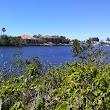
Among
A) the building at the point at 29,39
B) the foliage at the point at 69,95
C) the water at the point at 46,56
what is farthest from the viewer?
the building at the point at 29,39

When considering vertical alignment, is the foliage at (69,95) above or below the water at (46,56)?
above

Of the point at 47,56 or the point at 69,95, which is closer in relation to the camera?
the point at 69,95

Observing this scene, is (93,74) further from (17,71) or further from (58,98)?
(17,71)

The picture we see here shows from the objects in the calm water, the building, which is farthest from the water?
the building

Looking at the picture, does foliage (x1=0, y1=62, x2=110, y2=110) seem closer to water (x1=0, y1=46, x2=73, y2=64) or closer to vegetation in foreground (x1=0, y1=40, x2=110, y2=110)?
vegetation in foreground (x1=0, y1=40, x2=110, y2=110)

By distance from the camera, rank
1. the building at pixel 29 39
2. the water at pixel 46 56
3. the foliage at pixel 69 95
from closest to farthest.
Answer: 1. the foliage at pixel 69 95
2. the water at pixel 46 56
3. the building at pixel 29 39

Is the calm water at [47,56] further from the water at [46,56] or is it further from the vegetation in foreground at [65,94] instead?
the vegetation in foreground at [65,94]

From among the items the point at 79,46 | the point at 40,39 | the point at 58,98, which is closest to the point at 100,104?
the point at 58,98

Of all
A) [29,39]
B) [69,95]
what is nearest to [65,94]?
[69,95]

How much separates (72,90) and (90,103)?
0.31 metres

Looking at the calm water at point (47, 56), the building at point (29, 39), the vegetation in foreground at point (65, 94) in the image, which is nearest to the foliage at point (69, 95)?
the vegetation in foreground at point (65, 94)

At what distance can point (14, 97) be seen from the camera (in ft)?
11.5

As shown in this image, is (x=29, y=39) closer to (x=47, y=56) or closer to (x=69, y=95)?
(x=47, y=56)

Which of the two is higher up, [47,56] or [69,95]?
[69,95]
